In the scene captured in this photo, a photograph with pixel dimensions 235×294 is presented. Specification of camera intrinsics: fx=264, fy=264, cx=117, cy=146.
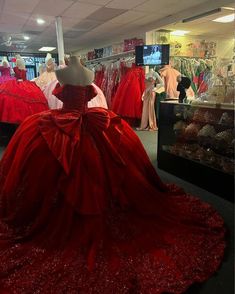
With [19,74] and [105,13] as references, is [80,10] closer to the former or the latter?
[105,13]

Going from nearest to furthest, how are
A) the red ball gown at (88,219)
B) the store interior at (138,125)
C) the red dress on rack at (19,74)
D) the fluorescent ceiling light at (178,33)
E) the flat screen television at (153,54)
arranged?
the red ball gown at (88,219), the store interior at (138,125), the red dress on rack at (19,74), the flat screen television at (153,54), the fluorescent ceiling light at (178,33)

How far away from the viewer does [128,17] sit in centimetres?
473

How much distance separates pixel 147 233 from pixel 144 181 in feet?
1.08

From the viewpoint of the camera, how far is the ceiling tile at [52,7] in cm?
380

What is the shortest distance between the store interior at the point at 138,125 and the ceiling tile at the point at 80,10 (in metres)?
0.02

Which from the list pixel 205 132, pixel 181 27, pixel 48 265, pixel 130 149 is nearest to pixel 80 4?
pixel 181 27

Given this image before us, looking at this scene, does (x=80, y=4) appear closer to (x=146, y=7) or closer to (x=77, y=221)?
(x=146, y=7)

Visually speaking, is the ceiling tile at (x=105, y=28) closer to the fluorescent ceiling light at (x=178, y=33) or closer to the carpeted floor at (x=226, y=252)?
the fluorescent ceiling light at (x=178, y=33)

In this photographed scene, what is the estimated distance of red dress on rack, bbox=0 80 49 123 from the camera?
Result: 139 inches

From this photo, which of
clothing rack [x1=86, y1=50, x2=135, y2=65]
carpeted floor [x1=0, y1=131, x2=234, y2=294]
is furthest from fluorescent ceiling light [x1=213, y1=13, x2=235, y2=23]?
carpeted floor [x1=0, y1=131, x2=234, y2=294]

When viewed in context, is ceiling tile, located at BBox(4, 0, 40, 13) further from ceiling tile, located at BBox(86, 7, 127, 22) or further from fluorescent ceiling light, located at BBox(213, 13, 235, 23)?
fluorescent ceiling light, located at BBox(213, 13, 235, 23)

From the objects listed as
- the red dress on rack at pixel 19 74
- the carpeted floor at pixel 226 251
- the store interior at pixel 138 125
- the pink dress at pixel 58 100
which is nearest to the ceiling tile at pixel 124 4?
the store interior at pixel 138 125

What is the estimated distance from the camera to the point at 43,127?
→ 5.32ft

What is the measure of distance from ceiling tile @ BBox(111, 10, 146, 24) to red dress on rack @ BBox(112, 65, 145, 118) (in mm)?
870
